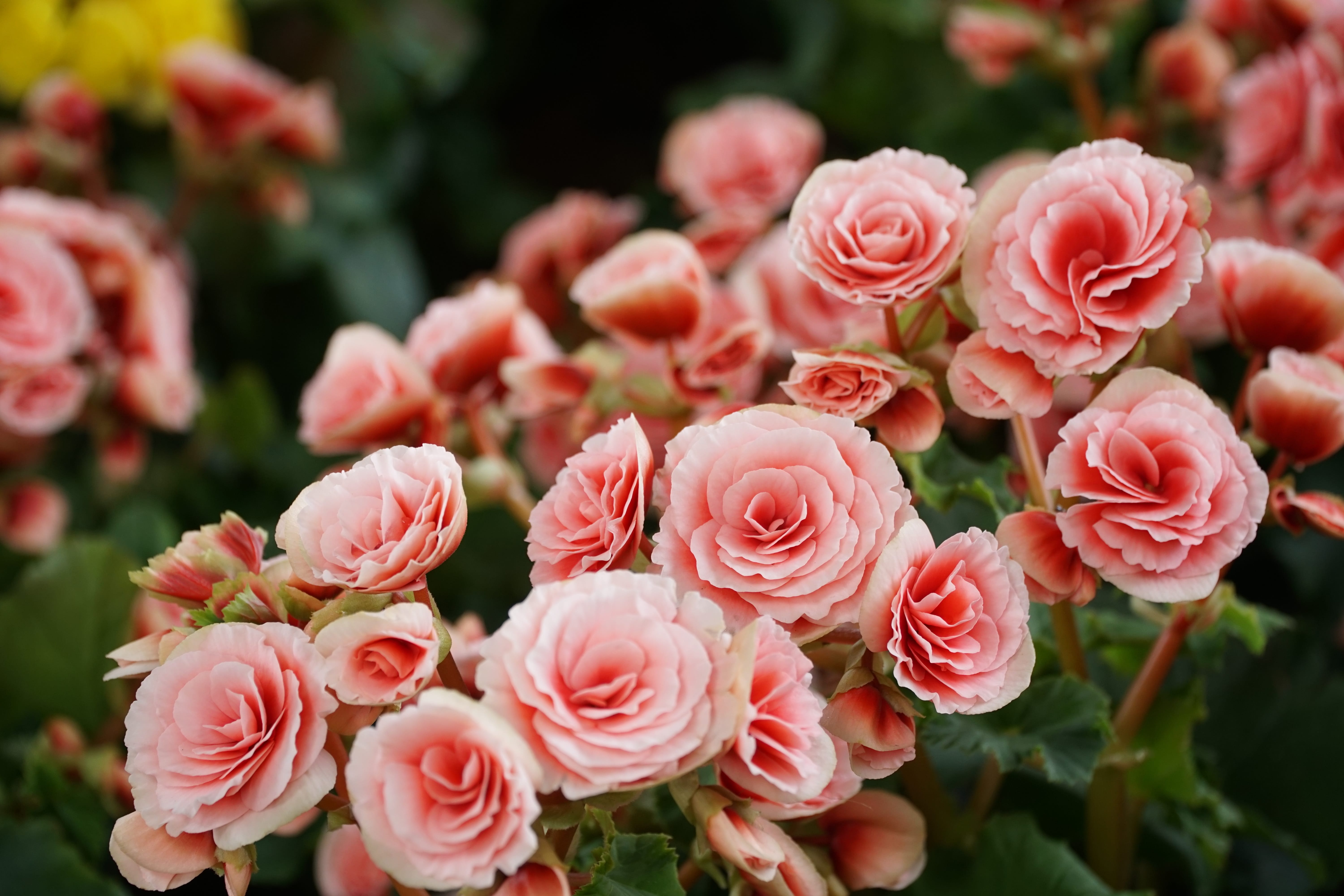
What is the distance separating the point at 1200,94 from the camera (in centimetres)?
85

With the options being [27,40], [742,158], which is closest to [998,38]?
[742,158]

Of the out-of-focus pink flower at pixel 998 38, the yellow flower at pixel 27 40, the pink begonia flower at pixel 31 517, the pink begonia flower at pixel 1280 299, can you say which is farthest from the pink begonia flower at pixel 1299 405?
the yellow flower at pixel 27 40

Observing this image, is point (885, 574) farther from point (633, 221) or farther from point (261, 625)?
point (633, 221)

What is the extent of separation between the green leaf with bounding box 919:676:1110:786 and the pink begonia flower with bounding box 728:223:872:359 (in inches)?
10.3

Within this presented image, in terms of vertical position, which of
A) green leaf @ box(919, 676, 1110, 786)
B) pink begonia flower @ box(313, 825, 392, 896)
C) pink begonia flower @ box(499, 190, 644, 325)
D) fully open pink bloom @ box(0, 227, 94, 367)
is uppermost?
fully open pink bloom @ box(0, 227, 94, 367)

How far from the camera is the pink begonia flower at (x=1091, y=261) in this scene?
38 cm

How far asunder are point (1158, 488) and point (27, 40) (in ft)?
3.34

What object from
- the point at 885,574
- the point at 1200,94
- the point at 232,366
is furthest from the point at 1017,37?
the point at 232,366

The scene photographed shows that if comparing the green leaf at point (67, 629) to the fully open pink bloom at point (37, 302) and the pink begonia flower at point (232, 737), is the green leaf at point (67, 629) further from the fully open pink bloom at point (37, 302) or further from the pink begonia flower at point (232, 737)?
the pink begonia flower at point (232, 737)

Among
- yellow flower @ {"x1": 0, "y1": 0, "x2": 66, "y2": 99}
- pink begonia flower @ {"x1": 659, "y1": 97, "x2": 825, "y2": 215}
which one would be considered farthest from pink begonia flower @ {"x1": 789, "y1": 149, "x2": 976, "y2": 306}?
yellow flower @ {"x1": 0, "y1": 0, "x2": 66, "y2": 99}

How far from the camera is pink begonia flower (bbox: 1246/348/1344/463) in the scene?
42 centimetres

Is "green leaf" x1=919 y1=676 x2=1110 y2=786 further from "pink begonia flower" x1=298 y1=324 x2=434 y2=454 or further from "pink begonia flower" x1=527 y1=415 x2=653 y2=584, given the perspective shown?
"pink begonia flower" x1=298 y1=324 x2=434 y2=454

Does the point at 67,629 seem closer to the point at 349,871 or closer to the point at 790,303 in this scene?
the point at 349,871

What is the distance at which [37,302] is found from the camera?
70cm
